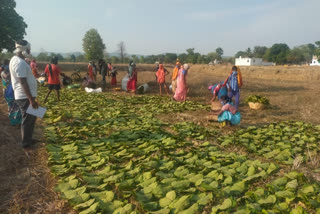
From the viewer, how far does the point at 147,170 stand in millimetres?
3293

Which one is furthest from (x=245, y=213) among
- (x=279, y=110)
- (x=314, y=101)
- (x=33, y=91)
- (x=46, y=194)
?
(x=314, y=101)

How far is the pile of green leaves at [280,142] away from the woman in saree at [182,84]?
12.5 ft

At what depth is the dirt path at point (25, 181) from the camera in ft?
8.55

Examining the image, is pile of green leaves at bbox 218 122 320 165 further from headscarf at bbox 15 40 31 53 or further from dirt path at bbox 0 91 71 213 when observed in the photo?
headscarf at bbox 15 40 31 53

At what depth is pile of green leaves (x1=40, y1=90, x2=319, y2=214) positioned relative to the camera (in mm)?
2531

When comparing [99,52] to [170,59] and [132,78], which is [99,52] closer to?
[170,59]

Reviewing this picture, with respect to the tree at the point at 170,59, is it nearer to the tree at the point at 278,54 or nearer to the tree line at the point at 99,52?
the tree line at the point at 99,52

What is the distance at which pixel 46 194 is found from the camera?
9.39 feet

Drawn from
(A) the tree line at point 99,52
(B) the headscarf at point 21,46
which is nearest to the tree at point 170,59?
(A) the tree line at point 99,52

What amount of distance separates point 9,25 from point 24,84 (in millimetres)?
24479

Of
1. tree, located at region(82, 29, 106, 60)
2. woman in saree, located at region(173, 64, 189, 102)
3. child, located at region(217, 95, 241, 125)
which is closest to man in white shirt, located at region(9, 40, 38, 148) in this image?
child, located at region(217, 95, 241, 125)

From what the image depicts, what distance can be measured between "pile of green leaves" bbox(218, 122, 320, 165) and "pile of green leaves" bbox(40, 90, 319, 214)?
0.47 meters

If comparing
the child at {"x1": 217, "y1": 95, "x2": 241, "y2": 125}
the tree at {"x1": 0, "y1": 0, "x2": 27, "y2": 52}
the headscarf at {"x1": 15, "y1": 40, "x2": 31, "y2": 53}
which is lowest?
the child at {"x1": 217, "y1": 95, "x2": 241, "y2": 125}

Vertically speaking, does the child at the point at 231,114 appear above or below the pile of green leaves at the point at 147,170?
above
